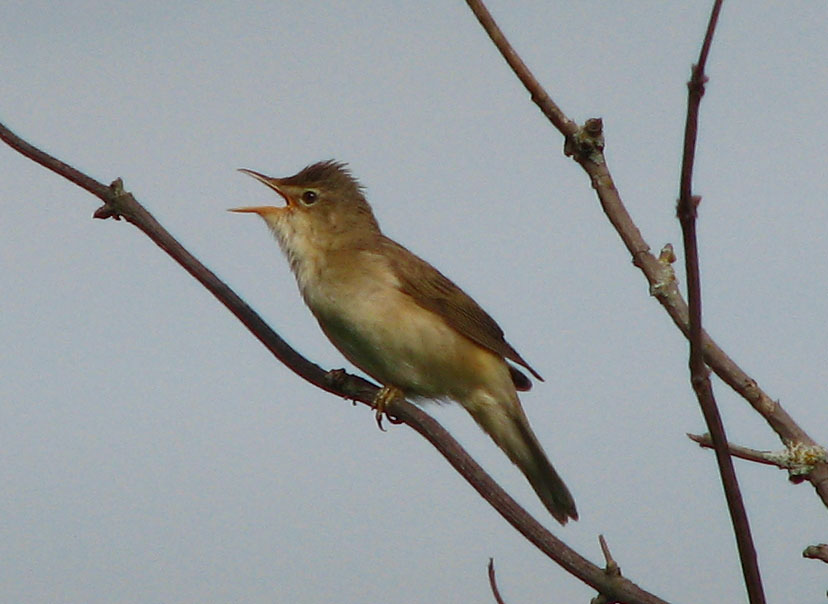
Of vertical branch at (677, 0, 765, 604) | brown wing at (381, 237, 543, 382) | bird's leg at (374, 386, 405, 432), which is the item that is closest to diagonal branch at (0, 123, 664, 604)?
vertical branch at (677, 0, 765, 604)

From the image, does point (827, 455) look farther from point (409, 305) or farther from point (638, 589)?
point (409, 305)

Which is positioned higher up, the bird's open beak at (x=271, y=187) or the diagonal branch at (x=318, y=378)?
the bird's open beak at (x=271, y=187)

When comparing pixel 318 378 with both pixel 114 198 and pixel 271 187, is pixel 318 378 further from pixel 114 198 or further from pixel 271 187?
pixel 271 187

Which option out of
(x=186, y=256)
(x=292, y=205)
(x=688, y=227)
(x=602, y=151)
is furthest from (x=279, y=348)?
(x=292, y=205)

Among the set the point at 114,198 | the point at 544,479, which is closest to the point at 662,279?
the point at 114,198

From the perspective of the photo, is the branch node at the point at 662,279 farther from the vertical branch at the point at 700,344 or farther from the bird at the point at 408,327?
the bird at the point at 408,327

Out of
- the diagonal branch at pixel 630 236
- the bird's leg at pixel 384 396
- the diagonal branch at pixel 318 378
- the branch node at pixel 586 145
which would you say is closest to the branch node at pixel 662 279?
the diagonal branch at pixel 630 236
